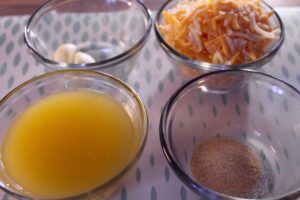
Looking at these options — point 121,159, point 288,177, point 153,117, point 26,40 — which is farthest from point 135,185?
point 26,40

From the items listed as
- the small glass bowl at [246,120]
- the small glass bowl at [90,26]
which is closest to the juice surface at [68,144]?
the small glass bowl at [246,120]

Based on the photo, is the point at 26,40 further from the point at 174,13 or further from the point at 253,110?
the point at 253,110

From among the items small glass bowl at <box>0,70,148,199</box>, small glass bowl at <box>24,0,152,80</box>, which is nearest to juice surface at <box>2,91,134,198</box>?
small glass bowl at <box>0,70,148,199</box>

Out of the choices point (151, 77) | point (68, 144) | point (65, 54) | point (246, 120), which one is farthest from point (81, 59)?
point (246, 120)

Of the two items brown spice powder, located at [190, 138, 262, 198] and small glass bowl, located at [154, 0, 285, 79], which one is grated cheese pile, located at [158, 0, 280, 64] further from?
brown spice powder, located at [190, 138, 262, 198]

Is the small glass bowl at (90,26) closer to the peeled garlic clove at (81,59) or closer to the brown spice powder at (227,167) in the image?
the peeled garlic clove at (81,59)
